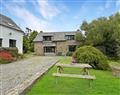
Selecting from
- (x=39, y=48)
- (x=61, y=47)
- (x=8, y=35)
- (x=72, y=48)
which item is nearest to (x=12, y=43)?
(x=8, y=35)

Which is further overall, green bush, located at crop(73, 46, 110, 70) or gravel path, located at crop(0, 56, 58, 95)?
green bush, located at crop(73, 46, 110, 70)

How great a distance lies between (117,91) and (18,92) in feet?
12.5

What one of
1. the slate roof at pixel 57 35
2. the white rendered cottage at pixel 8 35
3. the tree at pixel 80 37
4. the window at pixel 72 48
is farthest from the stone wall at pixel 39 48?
the white rendered cottage at pixel 8 35

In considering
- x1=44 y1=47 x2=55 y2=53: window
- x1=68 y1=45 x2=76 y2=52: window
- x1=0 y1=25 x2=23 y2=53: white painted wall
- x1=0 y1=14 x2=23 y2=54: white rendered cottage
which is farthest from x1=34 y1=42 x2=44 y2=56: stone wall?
x1=0 y1=25 x2=23 y2=53: white painted wall

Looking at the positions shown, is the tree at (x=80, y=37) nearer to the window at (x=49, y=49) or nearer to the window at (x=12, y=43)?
the window at (x=49, y=49)

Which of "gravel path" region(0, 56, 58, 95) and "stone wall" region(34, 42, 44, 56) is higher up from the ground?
"stone wall" region(34, 42, 44, 56)

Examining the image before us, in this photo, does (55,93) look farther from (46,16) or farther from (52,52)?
(52,52)

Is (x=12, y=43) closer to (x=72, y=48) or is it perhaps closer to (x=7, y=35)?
(x=7, y=35)

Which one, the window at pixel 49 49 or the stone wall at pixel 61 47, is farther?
the window at pixel 49 49

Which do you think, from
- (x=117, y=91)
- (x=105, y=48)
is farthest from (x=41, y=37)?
(x=117, y=91)

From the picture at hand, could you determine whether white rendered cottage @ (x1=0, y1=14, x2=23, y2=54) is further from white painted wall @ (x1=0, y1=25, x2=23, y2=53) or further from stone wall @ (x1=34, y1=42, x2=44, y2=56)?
stone wall @ (x1=34, y1=42, x2=44, y2=56)

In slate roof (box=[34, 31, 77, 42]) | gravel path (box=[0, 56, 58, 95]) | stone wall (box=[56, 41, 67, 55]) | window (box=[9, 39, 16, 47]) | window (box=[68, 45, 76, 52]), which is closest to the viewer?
gravel path (box=[0, 56, 58, 95])

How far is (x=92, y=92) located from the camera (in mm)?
7664

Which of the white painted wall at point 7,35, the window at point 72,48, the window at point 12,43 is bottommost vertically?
the window at point 72,48
